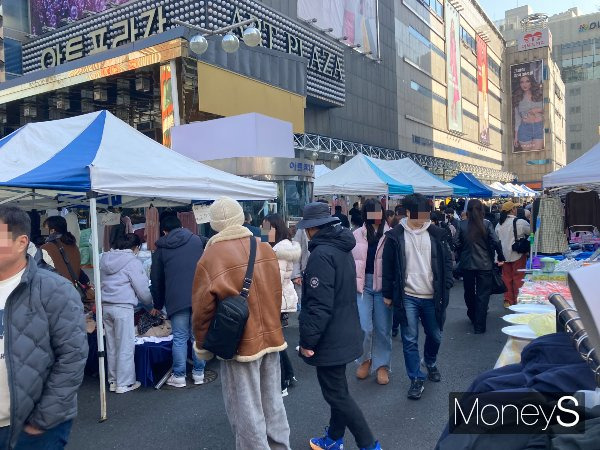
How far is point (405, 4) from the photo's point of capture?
3962 cm

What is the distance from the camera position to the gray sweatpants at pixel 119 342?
15.8 feet

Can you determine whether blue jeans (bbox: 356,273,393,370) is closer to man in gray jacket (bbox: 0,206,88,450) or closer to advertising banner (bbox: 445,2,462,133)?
man in gray jacket (bbox: 0,206,88,450)

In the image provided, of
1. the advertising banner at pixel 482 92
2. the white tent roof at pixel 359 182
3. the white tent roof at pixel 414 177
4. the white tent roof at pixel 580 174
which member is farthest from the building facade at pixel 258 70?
the advertising banner at pixel 482 92

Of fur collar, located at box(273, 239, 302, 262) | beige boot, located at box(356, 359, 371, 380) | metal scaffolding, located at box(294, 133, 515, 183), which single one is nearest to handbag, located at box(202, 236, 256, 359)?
beige boot, located at box(356, 359, 371, 380)

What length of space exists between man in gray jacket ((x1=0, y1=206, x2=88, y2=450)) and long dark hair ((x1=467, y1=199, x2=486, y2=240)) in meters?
5.58

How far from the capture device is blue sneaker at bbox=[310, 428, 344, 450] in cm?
Result: 343

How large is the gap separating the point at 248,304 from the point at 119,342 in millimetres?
2574

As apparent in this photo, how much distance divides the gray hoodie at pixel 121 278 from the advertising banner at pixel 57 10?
60.5 ft

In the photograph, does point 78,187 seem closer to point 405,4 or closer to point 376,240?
point 376,240

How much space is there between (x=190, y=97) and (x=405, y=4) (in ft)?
105

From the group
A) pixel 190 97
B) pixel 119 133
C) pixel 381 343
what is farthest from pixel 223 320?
pixel 190 97

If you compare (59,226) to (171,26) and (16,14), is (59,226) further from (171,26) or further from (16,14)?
(16,14)

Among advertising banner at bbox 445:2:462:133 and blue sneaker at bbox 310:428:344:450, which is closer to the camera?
blue sneaker at bbox 310:428:344:450

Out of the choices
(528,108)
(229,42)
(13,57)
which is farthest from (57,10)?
(528,108)
